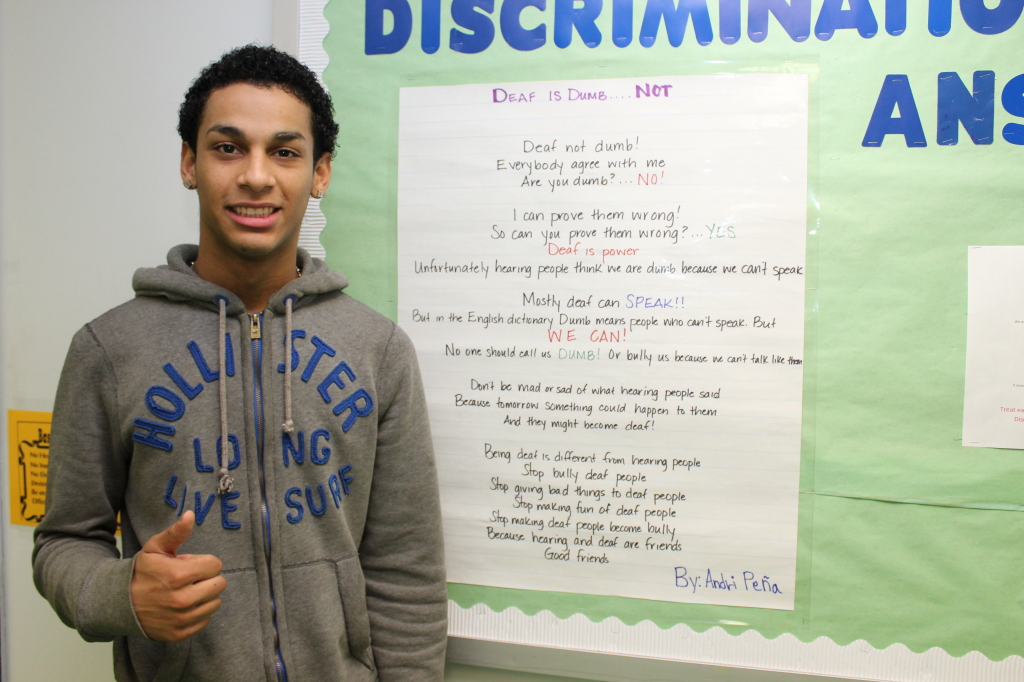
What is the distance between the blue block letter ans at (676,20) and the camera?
35.0 inches

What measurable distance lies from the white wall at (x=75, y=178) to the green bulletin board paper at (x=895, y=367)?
881mm

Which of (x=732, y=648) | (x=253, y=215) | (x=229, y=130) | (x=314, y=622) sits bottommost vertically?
(x=732, y=648)

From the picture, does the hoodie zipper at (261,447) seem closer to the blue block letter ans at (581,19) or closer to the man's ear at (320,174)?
the man's ear at (320,174)

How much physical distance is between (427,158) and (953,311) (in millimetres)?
864

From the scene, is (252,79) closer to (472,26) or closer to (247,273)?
(247,273)

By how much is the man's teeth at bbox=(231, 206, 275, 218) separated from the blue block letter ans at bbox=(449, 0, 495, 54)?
1.49 ft

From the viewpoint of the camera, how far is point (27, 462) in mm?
1080

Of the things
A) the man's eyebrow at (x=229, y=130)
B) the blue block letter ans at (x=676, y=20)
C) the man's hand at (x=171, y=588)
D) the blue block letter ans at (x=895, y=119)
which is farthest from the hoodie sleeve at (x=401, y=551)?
the blue block letter ans at (x=895, y=119)

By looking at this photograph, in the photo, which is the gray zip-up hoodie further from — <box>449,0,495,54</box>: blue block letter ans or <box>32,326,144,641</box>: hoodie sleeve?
<box>449,0,495,54</box>: blue block letter ans

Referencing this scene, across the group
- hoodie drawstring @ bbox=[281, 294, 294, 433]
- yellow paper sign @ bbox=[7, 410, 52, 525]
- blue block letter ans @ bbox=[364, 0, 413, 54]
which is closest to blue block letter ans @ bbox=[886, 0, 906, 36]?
blue block letter ans @ bbox=[364, 0, 413, 54]

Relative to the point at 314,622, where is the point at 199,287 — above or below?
above

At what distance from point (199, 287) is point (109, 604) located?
0.38 meters

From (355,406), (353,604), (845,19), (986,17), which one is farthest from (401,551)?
(986,17)

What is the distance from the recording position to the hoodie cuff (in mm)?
622
